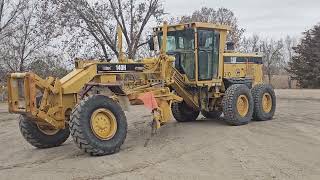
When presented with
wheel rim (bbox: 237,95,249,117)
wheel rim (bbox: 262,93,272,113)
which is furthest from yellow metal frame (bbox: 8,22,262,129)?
wheel rim (bbox: 262,93,272,113)

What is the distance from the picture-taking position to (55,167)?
7945 mm

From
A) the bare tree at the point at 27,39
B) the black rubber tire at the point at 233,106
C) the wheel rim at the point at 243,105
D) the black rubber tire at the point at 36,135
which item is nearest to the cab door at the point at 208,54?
the black rubber tire at the point at 233,106

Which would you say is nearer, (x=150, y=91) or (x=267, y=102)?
(x=150, y=91)

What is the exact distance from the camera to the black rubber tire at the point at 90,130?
8430mm

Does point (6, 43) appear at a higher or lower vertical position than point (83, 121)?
higher

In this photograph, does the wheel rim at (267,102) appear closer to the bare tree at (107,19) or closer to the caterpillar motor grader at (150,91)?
the caterpillar motor grader at (150,91)

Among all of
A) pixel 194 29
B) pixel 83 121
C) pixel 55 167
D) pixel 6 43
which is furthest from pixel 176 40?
pixel 6 43

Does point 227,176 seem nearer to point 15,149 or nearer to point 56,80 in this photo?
point 56,80

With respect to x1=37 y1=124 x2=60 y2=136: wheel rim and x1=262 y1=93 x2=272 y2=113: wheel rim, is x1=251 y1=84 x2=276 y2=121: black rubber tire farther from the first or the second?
x1=37 y1=124 x2=60 y2=136: wheel rim

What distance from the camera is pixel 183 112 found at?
13469mm

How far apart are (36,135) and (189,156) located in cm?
307

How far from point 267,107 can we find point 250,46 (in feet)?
133

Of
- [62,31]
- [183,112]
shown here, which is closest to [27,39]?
[62,31]

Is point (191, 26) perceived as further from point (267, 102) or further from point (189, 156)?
point (189, 156)
